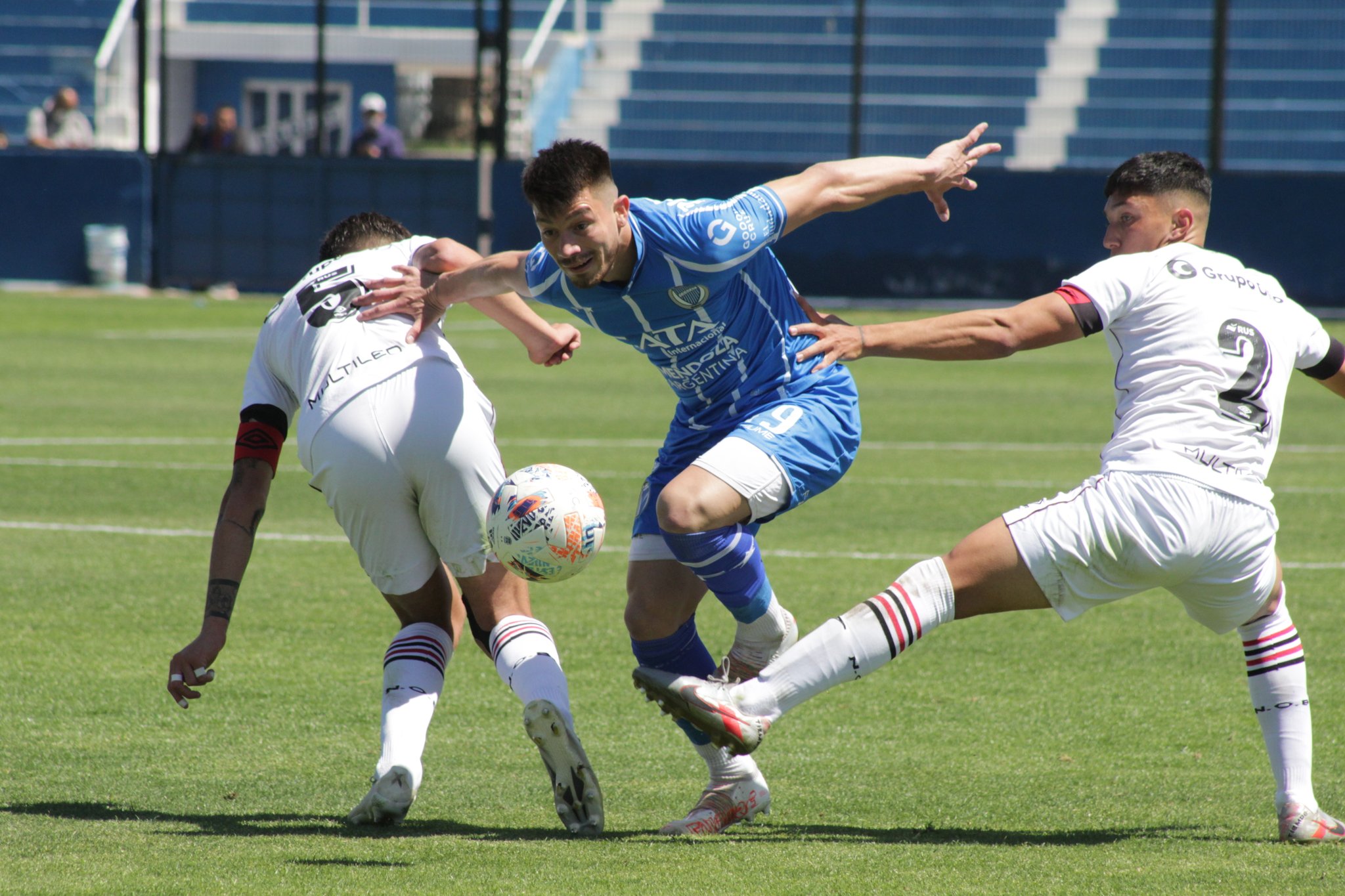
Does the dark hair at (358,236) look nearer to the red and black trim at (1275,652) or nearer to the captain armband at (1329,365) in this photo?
the captain armband at (1329,365)

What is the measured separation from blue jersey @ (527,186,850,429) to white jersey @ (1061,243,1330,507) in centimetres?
87

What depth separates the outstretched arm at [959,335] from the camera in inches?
163

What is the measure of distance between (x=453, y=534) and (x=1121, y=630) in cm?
370

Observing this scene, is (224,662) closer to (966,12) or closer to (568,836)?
(568,836)

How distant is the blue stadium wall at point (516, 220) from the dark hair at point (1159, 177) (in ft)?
65.5

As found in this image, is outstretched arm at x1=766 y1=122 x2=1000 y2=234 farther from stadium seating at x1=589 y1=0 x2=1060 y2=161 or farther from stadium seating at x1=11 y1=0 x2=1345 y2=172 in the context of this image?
stadium seating at x1=589 y1=0 x2=1060 y2=161

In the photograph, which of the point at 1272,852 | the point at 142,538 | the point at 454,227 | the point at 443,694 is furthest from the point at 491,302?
the point at 454,227

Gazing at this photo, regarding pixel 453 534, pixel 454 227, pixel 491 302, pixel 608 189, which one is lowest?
pixel 454 227

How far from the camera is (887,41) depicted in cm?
3397

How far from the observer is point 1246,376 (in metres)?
4.32

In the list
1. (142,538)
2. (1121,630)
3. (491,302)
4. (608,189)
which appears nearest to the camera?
(608,189)

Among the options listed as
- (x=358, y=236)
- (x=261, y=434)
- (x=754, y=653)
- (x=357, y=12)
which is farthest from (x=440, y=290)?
(x=357, y=12)

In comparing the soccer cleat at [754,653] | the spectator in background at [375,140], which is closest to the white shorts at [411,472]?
the soccer cleat at [754,653]

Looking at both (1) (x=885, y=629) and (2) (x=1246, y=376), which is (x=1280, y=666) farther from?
(1) (x=885, y=629)
